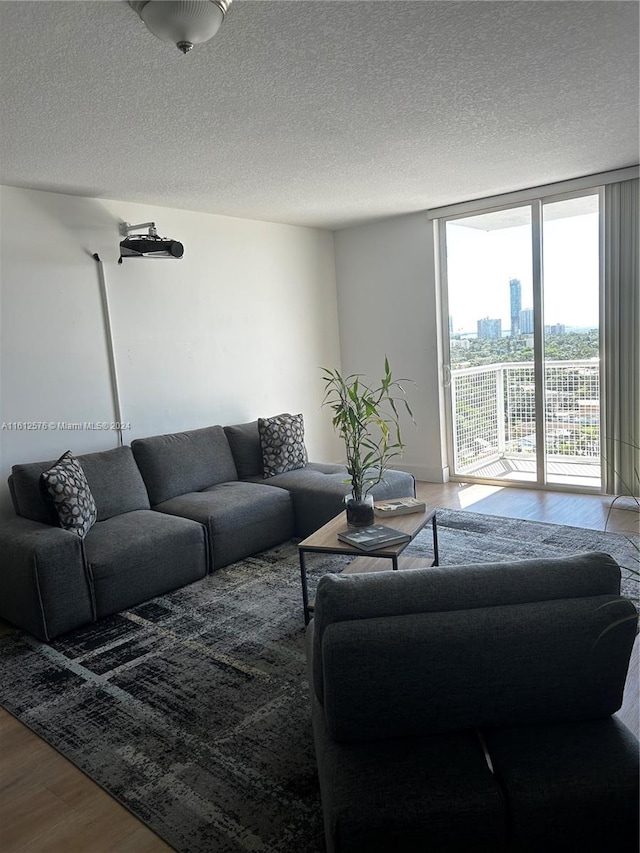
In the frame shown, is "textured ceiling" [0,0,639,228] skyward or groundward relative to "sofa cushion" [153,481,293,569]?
skyward

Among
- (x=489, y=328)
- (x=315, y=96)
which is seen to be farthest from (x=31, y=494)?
(x=489, y=328)

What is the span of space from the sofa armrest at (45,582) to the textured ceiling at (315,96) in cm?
201

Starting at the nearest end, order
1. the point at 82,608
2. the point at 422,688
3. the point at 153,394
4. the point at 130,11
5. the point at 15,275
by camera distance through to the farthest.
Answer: the point at 422,688, the point at 130,11, the point at 82,608, the point at 15,275, the point at 153,394

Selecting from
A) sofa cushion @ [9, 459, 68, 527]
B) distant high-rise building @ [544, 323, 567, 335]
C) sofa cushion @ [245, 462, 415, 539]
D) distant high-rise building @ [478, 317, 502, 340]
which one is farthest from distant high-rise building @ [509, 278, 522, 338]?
sofa cushion @ [9, 459, 68, 527]

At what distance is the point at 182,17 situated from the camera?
6.19 feet

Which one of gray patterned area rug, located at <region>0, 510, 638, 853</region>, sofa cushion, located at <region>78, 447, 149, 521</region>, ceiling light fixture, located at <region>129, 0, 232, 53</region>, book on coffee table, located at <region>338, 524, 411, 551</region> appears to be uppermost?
ceiling light fixture, located at <region>129, 0, 232, 53</region>

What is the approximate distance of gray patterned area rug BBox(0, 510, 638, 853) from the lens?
193 cm

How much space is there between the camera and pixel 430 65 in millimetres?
2498

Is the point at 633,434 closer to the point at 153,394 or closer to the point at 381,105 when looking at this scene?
the point at 381,105

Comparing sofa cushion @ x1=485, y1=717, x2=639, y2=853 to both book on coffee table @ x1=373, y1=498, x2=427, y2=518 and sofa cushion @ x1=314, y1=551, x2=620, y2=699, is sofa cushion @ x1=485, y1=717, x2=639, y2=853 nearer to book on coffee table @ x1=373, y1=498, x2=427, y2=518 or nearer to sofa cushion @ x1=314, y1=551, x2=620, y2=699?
sofa cushion @ x1=314, y1=551, x2=620, y2=699

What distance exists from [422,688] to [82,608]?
7.84 ft

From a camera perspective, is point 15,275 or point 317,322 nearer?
point 15,275

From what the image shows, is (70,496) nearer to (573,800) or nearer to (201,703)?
(201,703)

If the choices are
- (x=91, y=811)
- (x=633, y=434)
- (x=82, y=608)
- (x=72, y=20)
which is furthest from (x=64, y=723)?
(x=633, y=434)
